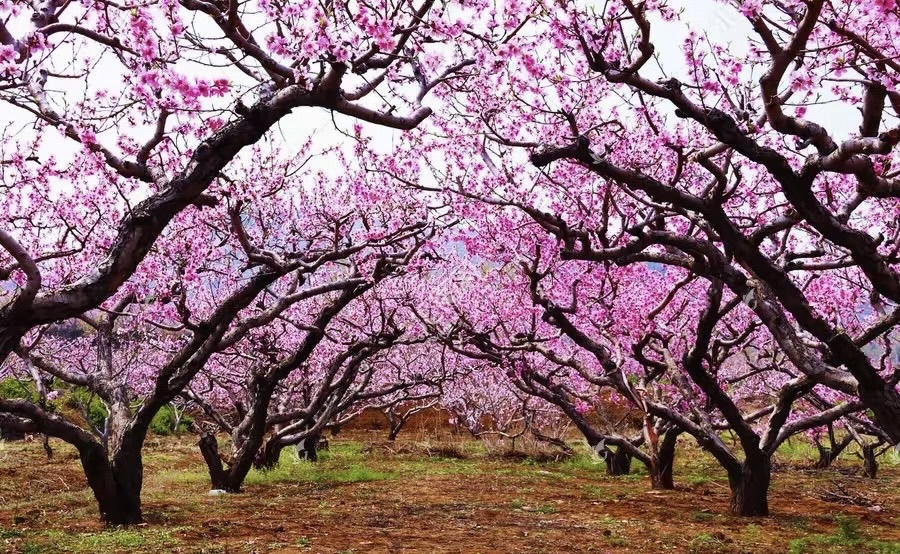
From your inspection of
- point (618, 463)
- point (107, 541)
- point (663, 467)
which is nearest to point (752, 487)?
point (663, 467)

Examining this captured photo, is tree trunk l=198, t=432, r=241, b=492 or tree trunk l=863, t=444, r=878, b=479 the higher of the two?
tree trunk l=863, t=444, r=878, b=479

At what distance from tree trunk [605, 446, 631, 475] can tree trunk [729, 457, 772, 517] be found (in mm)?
6848

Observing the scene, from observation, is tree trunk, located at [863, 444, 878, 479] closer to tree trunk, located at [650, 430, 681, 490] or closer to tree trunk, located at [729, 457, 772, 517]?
tree trunk, located at [650, 430, 681, 490]

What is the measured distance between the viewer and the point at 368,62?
6.48 metres

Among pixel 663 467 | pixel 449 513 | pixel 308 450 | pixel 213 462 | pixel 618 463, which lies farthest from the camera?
pixel 308 450

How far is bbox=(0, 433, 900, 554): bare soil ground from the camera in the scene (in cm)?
842

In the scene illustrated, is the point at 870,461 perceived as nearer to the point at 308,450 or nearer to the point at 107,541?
the point at 308,450

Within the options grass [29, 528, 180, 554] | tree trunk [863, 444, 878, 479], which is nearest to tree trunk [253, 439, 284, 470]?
grass [29, 528, 180, 554]

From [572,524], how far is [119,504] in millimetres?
5583

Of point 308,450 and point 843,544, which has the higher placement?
point 308,450

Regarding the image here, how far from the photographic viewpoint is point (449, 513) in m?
11.2

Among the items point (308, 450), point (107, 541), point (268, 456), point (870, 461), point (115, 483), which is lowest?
point (107, 541)

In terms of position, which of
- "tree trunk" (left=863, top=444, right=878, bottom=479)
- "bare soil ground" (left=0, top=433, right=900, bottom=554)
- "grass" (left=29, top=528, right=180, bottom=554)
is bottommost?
"grass" (left=29, top=528, right=180, bottom=554)

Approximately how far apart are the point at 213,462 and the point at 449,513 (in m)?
4.76
